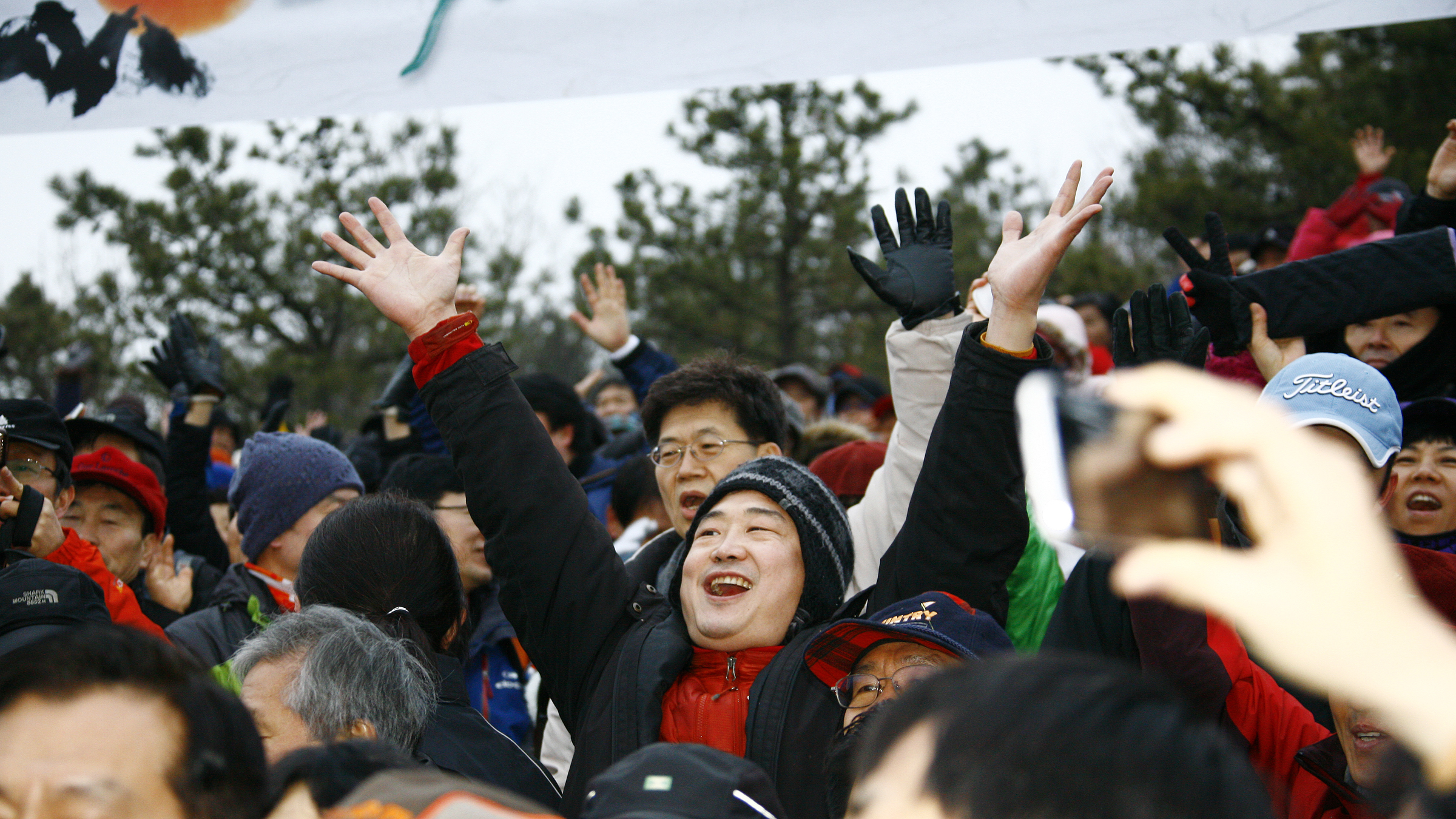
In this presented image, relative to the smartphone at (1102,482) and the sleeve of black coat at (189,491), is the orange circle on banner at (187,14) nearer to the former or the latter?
the sleeve of black coat at (189,491)

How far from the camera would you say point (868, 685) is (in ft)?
7.31

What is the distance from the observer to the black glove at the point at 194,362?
513cm

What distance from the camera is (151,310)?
510 inches

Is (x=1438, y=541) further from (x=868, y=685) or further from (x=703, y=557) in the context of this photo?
(x=703, y=557)

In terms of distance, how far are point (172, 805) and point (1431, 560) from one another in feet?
7.75

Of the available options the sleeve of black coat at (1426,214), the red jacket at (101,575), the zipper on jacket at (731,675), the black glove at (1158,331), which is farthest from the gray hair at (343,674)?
the sleeve of black coat at (1426,214)

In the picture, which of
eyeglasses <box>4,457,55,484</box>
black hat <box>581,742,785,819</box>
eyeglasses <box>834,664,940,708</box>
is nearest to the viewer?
black hat <box>581,742,785,819</box>

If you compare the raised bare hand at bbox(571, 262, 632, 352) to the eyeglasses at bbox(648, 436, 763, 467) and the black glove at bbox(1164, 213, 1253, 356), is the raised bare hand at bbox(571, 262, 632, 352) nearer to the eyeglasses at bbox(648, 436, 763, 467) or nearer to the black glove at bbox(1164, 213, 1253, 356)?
the eyeglasses at bbox(648, 436, 763, 467)

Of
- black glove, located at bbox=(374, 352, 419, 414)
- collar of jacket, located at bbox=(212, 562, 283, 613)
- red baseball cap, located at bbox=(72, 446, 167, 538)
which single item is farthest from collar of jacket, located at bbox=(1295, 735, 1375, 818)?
black glove, located at bbox=(374, 352, 419, 414)

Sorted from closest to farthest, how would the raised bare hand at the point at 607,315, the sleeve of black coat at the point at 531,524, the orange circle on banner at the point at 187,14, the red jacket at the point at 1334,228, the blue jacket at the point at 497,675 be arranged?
1. the sleeve of black coat at the point at 531,524
2. the orange circle on banner at the point at 187,14
3. the blue jacket at the point at 497,675
4. the raised bare hand at the point at 607,315
5. the red jacket at the point at 1334,228

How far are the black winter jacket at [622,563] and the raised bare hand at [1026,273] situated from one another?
55mm

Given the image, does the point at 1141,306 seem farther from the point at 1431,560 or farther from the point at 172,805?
the point at 172,805

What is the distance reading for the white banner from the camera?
336cm

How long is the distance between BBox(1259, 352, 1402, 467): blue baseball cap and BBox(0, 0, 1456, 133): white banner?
133 centimetres
